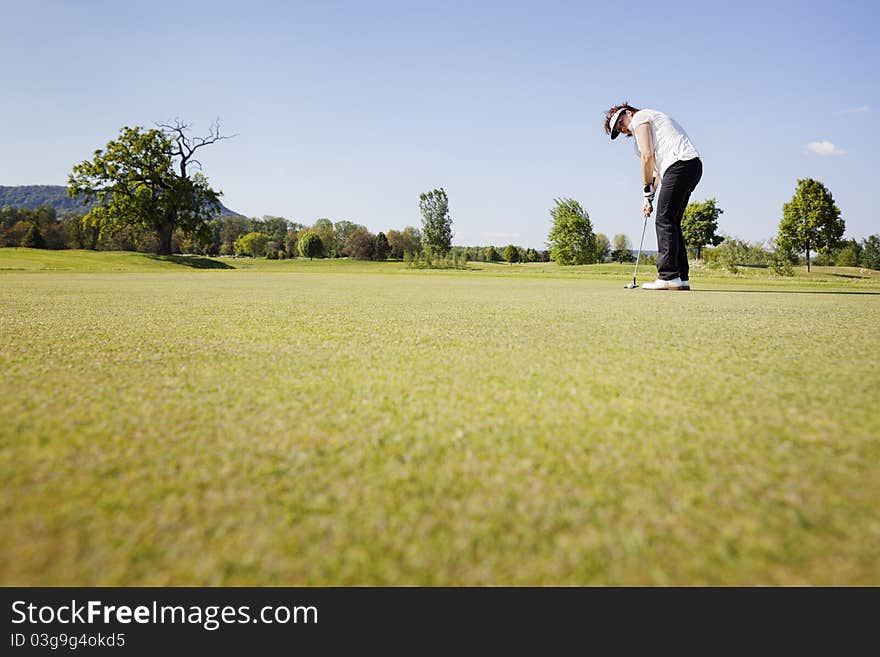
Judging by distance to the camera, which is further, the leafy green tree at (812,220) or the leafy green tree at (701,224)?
the leafy green tree at (701,224)

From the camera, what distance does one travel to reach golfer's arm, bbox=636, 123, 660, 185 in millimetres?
6270

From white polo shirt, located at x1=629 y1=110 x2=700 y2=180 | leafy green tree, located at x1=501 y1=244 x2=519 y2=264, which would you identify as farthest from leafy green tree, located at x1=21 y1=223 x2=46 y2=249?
white polo shirt, located at x1=629 y1=110 x2=700 y2=180

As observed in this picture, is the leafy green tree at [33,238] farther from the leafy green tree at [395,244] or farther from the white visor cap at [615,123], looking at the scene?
the white visor cap at [615,123]

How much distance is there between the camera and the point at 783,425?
1198 mm

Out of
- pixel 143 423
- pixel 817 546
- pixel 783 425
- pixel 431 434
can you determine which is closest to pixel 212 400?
pixel 143 423

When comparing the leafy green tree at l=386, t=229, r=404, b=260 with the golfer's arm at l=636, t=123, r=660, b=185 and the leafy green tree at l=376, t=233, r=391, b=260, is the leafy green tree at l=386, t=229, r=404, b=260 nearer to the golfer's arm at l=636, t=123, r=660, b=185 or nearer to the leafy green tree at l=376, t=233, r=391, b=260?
the leafy green tree at l=376, t=233, r=391, b=260

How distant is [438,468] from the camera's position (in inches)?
37.6

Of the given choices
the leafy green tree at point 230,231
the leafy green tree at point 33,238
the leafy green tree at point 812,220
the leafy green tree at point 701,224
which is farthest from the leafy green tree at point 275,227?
the leafy green tree at point 812,220

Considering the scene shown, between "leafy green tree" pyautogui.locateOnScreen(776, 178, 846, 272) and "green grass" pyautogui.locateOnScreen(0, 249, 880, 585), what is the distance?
1870 inches

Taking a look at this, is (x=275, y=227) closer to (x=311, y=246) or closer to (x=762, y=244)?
(x=311, y=246)

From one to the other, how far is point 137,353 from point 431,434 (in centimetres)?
166

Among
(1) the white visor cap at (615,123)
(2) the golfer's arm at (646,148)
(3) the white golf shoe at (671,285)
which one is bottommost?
(3) the white golf shoe at (671,285)

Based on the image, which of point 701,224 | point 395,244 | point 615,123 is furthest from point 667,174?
point 395,244

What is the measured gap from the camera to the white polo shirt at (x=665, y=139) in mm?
6027
